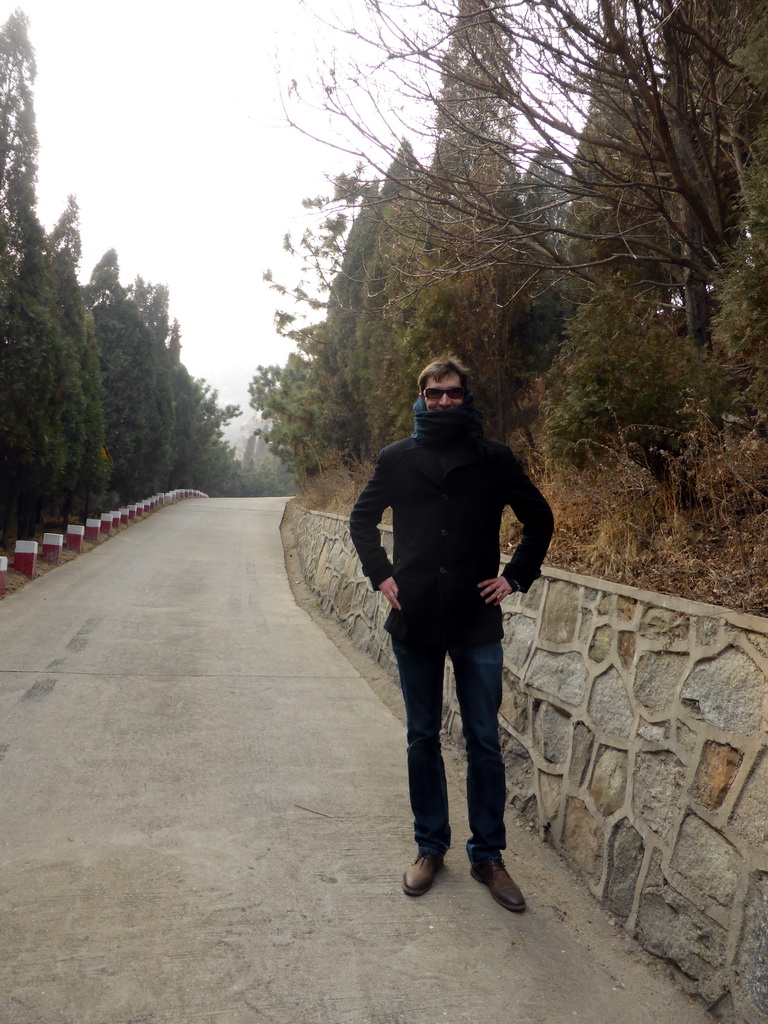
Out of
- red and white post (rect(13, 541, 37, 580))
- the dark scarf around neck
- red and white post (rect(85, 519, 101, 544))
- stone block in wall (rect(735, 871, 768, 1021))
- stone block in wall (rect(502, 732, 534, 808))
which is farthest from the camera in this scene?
red and white post (rect(85, 519, 101, 544))

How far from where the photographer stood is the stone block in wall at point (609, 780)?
3494 millimetres

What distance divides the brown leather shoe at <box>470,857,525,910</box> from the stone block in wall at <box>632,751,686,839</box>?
0.59m

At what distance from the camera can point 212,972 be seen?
283 cm

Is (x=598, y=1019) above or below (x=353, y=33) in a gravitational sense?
below

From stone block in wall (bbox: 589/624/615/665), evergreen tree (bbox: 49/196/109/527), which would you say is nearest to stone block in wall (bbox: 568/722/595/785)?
stone block in wall (bbox: 589/624/615/665)

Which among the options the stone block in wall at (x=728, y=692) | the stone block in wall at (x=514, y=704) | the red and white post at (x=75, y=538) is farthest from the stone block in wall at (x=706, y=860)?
the red and white post at (x=75, y=538)

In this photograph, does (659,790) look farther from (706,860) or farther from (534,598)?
(534,598)

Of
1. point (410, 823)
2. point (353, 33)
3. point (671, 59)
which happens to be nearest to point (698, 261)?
point (671, 59)

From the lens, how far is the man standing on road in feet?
11.4

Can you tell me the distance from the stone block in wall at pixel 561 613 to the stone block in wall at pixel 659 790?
0.98 meters

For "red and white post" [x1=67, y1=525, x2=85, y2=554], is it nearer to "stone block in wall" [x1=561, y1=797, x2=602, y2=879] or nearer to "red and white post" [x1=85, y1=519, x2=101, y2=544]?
"red and white post" [x1=85, y1=519, x2=101, y2=544]

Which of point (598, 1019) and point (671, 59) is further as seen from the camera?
point (671, 59)

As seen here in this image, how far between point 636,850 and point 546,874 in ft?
2.11

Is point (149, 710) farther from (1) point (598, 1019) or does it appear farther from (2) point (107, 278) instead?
(2) point (107, 278)
